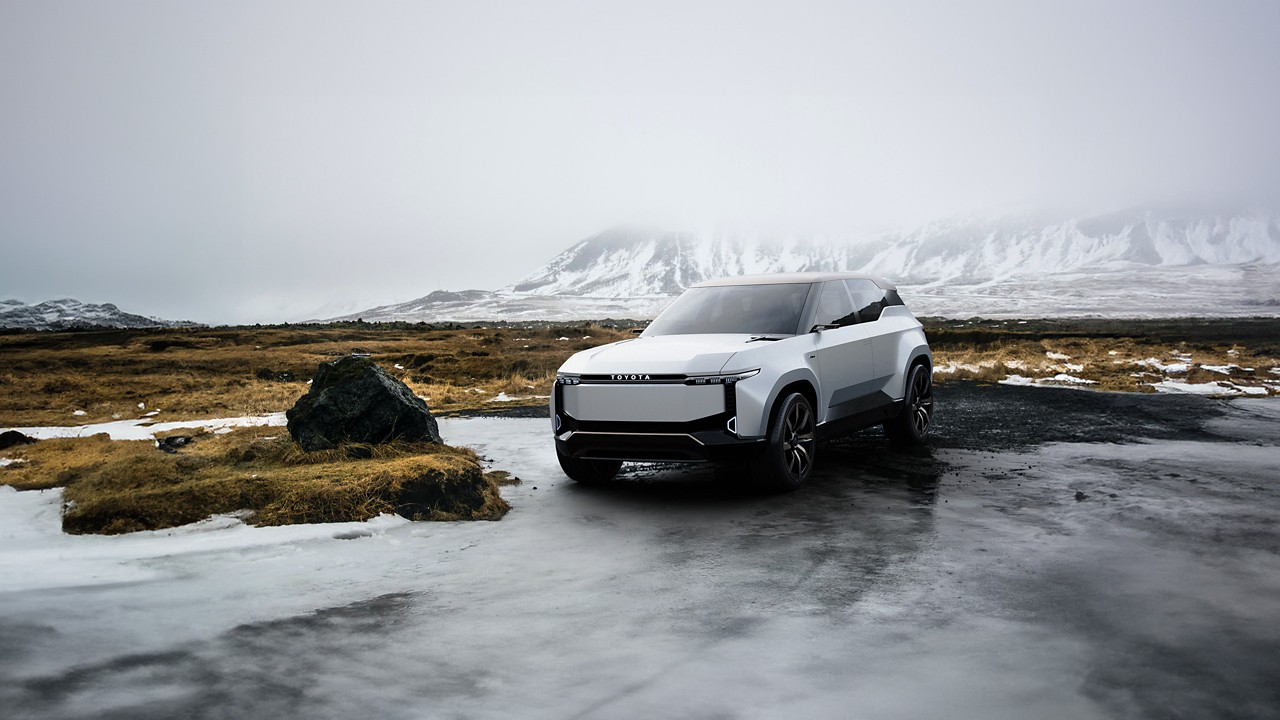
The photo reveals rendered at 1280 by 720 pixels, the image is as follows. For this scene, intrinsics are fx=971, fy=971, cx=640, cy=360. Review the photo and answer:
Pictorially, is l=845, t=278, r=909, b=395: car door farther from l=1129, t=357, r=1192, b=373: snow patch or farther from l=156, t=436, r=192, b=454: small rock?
l=1129, t=357, r=1192, b=373: snow patch

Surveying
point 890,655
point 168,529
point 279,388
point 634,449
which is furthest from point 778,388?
point 279,388

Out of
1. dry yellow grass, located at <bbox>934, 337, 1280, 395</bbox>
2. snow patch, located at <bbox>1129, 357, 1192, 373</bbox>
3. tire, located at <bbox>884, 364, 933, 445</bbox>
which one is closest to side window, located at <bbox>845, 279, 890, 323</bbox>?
tire, located at <bbox>884, 364, 933, 445</bbox>

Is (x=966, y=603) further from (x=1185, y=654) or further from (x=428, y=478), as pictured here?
(x=428, y=478)

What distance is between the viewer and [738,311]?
973 cm

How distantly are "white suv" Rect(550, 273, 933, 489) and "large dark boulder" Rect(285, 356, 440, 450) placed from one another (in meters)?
1.89

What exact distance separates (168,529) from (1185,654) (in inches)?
265

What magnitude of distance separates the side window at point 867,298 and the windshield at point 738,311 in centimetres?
96

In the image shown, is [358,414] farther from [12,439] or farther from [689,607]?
[12,439]

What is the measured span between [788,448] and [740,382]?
954 millimetres

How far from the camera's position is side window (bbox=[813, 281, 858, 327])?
9.47 m

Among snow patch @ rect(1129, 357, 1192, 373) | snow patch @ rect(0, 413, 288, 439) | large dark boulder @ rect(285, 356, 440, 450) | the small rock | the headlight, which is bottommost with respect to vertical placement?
snow patch @ rect(1129, 357, 1192, 373)

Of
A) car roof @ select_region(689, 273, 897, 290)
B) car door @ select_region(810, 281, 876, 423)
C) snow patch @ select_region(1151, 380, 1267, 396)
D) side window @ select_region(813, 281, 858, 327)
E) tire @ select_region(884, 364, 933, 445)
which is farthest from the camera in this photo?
snow patch @ select_region(1151, 380, 1267, 396)

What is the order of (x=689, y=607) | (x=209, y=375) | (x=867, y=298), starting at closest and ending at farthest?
(x=689, y=607)
(x=867, y=298)
(x=209, y=375)

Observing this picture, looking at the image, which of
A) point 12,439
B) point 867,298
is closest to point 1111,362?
point 867,298
